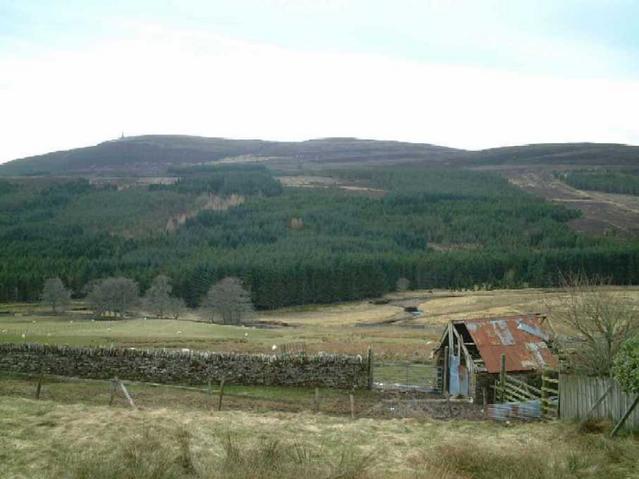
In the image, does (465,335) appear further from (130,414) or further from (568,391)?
(130,414)

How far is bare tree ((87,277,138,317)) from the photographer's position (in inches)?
3839

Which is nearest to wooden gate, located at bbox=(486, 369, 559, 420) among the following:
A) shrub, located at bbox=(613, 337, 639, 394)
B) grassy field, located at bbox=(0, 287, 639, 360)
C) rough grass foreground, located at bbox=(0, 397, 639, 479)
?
rough grass foreground, located at bbox=(0, 397, 639, 479)

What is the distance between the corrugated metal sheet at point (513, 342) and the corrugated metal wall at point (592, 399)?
20.4 ft

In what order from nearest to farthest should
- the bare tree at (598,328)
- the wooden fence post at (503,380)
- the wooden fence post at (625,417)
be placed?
the wooden fence post at (625,417) < the bare tree at (598,328) < the wooden fence post at (503,380)

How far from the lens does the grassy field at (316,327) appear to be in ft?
149

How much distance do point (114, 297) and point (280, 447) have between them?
292 feet

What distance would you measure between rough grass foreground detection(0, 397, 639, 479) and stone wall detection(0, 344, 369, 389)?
9274 millimetres

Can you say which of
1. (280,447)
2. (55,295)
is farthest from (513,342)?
(55,295)

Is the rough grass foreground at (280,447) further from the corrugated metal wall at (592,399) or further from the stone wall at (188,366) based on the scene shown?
the stone wall at (188,366)

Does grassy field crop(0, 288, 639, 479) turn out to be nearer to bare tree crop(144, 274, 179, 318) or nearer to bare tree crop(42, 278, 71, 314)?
bare tree crop(144, 274, 179, 318)

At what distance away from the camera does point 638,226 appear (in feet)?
634

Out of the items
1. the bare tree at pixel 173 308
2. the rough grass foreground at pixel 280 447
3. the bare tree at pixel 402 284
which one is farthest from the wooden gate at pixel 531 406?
the bare tree at pixel 402 284

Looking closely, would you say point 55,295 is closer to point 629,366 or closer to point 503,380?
point 503,380

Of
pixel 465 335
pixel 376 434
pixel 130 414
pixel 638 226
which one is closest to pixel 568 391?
pixel 376 434
